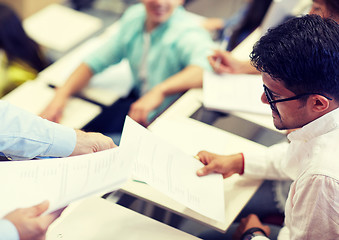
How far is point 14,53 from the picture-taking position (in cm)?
255

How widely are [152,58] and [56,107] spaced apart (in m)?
0.53

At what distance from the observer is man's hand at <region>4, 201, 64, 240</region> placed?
36.3 inches

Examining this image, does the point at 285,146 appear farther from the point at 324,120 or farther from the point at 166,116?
the point at 166,116

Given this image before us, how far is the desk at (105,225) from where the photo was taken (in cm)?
122

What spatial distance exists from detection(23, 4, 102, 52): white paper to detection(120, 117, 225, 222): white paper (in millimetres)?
1378

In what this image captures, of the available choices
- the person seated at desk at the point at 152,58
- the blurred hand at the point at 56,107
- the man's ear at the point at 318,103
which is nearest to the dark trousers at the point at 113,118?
the person seated at desk at the point at 152,58

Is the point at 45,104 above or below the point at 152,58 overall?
below

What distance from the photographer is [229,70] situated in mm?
1898

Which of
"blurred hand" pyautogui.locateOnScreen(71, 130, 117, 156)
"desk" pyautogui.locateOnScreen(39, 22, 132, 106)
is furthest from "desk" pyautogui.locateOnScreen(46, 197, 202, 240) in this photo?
"desk" pyautogui.locateOnScreen(39, 22, 132, 106)

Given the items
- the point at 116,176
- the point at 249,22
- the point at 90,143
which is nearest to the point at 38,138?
the point at 90,143

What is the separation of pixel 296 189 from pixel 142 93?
1200 mm

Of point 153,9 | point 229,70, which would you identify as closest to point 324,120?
point 229,70

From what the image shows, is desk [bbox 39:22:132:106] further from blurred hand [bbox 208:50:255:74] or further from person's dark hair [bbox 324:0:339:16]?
person's dark hair [bbox 324:0:339:16]

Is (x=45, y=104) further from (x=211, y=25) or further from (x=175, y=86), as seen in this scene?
(x=211, y=25)
